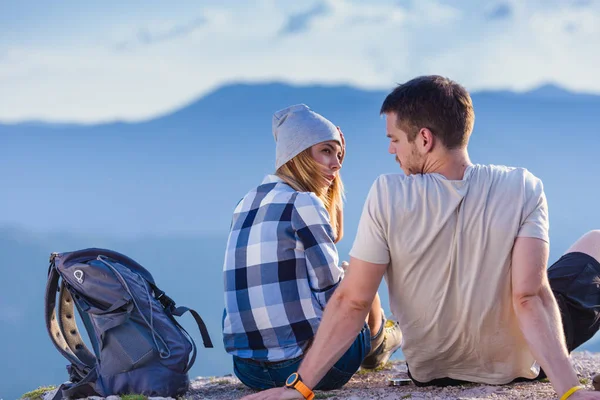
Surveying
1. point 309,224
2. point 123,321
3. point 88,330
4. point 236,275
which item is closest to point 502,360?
point 309,224

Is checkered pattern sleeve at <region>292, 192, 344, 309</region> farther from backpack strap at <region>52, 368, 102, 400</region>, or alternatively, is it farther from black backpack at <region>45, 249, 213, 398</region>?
backpack strap at <region>52, 368, 102, 400</region>

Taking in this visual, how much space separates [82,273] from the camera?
438 cm

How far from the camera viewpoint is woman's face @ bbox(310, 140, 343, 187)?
448 cm

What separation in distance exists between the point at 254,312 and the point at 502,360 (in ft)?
4.43

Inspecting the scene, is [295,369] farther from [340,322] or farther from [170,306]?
[340,322]

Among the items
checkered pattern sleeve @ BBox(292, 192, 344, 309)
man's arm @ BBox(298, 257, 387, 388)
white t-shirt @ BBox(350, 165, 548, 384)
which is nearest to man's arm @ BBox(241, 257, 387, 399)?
man's arm @ BBox(298, 257, 387, 388)

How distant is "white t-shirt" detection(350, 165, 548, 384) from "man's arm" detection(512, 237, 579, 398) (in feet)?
0.18

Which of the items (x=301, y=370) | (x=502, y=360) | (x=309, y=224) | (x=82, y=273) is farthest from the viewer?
(x=82, y=273)

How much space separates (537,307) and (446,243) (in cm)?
47

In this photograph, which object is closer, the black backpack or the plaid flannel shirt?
the plaid flannel shirt

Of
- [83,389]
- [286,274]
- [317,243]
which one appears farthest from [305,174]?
→ [83,389]

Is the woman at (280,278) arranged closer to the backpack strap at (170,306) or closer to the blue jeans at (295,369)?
the blue jeans at (295,369)

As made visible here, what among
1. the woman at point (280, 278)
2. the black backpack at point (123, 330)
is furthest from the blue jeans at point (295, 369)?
the black backpack at point (123, 330)

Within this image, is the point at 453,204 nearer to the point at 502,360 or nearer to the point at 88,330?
the point at 502,360
